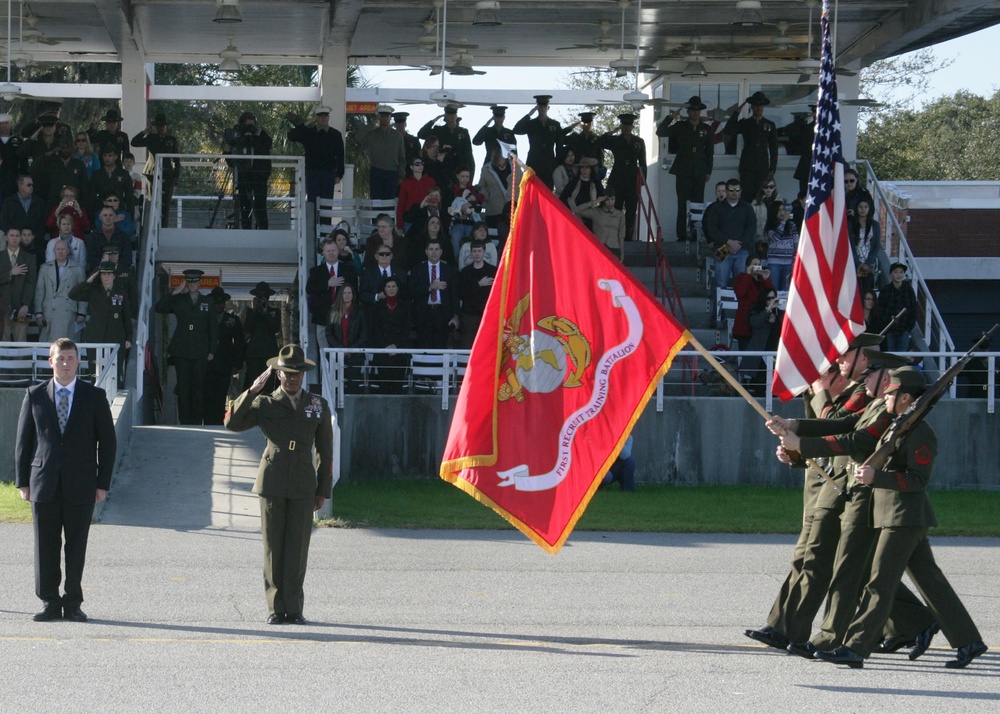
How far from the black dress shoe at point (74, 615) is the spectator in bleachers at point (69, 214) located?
10515 millimetres

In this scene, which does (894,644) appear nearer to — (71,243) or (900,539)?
(900,539)

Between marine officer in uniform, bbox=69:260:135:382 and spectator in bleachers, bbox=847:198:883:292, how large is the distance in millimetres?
9702

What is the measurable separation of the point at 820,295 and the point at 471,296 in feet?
31.9

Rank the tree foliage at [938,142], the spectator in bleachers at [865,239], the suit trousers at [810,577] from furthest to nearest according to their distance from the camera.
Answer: the tree foliage at [938,142]
the spectator in bleachers at [865,239]
the suit trousers at [810,577]

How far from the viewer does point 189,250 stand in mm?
22297

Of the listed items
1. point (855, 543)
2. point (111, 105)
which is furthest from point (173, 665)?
point (111, 105)

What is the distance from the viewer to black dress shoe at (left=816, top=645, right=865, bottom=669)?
8.44 m

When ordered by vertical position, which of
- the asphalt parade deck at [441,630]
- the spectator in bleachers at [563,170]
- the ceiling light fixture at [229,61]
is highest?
the ceiling light fixture at [229,61]

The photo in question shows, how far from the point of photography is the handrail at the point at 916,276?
19.4 metres

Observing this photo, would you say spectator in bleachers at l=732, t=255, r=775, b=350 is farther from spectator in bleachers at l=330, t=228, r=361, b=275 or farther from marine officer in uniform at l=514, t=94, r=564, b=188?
spectator in bleachers at l=330, t=228, r=361, b=275

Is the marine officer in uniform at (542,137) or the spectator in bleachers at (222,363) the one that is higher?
the marine officer in uniform at (542,137)

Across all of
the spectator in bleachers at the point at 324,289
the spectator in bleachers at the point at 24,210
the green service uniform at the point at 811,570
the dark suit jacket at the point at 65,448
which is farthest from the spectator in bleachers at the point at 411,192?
the green service uniform at the point at 811,570

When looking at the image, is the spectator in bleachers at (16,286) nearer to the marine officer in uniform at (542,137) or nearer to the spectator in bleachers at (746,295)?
the marine officer in uniform at (542,137)

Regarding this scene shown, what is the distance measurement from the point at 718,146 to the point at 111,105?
23623 millimetres
